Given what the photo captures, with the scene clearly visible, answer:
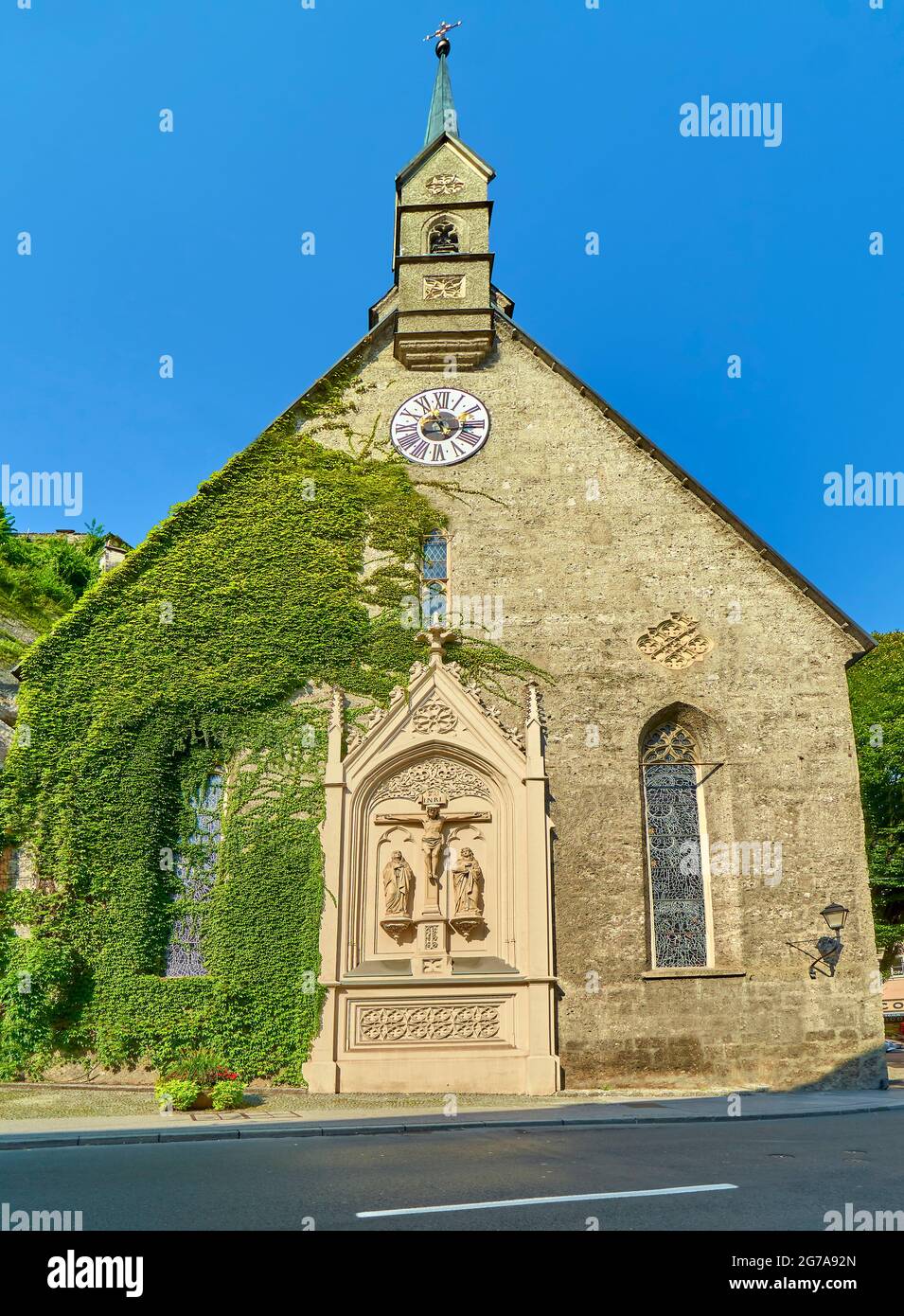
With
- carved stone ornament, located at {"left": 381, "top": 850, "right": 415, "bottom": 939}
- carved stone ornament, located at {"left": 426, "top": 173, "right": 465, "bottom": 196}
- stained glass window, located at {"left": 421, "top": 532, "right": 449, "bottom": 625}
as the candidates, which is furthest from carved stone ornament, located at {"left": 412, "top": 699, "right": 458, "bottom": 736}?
carved stone ornament, located at {"left": 426, "top": 173, "right": 465, "bottom": 196}

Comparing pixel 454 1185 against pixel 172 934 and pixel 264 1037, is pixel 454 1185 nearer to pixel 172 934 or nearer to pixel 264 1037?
pixel 264 1037

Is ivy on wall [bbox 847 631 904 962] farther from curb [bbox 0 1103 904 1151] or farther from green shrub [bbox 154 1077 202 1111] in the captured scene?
green shrub [bbox 154 1077 202 1111]

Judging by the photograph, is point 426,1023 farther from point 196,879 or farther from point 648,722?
point 648,722

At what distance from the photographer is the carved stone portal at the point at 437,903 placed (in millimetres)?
16500

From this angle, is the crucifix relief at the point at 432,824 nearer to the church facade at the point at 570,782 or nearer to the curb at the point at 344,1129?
the church facade at the point at 570,782

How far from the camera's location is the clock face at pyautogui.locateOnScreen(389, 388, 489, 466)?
2123 cm

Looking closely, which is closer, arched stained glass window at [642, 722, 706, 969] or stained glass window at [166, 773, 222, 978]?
stained glass window at [166, 773, 222, 978]

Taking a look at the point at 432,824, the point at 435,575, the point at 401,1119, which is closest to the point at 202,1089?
the point at 401,1119

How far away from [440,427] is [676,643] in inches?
276

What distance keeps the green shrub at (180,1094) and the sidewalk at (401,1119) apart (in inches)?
7.0

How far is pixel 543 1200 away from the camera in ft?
22.2

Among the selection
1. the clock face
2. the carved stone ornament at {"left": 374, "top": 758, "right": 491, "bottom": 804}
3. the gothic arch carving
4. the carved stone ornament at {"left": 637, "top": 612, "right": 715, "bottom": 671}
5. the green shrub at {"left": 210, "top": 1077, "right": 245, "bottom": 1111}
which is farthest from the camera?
the clock face

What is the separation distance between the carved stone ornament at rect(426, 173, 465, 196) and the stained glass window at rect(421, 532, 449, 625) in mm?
9400

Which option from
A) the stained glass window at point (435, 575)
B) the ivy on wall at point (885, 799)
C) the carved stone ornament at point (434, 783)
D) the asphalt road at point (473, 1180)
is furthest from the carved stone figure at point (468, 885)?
the ivy on wall at point (885, 799)
